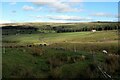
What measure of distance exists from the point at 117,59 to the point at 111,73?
3.01 metres

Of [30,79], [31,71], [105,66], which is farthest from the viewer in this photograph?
[105,66]

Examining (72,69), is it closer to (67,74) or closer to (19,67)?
(67,74)

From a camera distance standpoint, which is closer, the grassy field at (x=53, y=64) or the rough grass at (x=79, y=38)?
the grassy field at (x=53, y=64)

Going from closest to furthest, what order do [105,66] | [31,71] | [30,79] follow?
1. [30,79]
2. [31,71]
3. [105,66]

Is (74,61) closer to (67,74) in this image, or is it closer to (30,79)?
(67,74)

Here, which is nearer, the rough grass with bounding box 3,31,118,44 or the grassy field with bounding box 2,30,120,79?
the grassy field with bounding box 2,30,120,79

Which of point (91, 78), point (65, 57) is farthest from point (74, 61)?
point (91, 78)

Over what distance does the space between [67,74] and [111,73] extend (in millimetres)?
2858

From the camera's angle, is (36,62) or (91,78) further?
(36,62)

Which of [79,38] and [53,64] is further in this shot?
[79,38]

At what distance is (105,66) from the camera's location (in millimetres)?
20031

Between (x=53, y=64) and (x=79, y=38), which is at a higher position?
(x=79, y=38)

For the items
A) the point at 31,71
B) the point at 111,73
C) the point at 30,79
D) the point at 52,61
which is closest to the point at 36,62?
the point at 52,61

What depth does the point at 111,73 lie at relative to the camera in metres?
19.1
